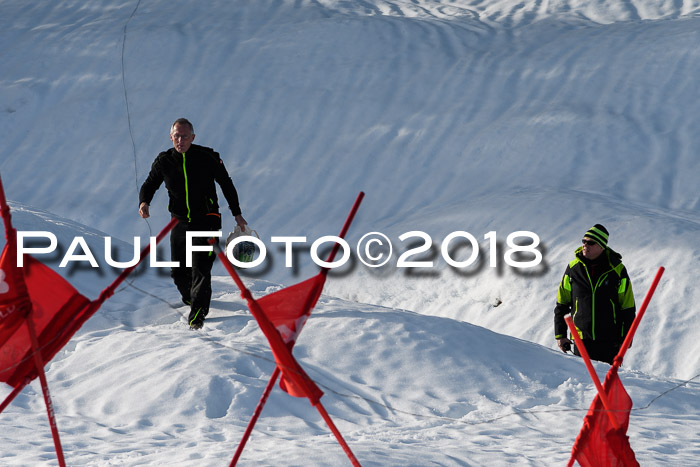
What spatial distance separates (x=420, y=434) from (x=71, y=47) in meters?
13.8

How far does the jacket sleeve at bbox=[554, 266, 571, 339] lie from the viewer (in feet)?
18.6

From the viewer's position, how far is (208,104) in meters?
15.2

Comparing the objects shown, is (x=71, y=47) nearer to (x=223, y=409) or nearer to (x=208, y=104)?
(x=208, y=104)

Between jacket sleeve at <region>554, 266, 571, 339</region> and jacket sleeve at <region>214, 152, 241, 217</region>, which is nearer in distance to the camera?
jacket sleeve at <region>554, 266, 571, 339</region>

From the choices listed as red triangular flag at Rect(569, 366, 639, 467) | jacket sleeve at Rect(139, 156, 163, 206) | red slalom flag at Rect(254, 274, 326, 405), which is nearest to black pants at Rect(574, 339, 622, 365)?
red triangular flag at Rect(569, 366, 639, 467)

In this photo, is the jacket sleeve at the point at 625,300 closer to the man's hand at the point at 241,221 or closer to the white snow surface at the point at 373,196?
the white snow surface at the point at 373,196

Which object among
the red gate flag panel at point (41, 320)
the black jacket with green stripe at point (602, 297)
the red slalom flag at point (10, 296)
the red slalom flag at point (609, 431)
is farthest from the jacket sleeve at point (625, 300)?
the red slalom flag at point (10, 296)

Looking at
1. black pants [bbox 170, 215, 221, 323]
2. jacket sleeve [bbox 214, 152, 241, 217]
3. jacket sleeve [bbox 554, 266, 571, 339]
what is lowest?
black pants [bbox 170, 215, 221, 323]

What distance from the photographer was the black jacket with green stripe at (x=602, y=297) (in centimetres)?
550

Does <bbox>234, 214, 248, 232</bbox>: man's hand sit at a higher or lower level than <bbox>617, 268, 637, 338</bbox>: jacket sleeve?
lower

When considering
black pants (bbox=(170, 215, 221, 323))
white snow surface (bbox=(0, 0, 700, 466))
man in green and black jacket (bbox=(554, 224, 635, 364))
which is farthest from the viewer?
black pants (bbox=(170, 215, 221, 323))

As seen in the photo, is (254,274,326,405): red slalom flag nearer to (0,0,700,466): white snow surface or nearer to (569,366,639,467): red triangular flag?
(0,0,700,466): white snow surface

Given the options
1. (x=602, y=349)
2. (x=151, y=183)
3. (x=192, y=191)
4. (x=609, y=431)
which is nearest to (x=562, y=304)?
(x=602, y=349)

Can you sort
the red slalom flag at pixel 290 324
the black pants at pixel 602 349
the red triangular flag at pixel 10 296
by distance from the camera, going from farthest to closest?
the black pants at pixel 602 349 → the red triangular flag at pixel 10 296 → the red slalom flag at pixel 290 324
